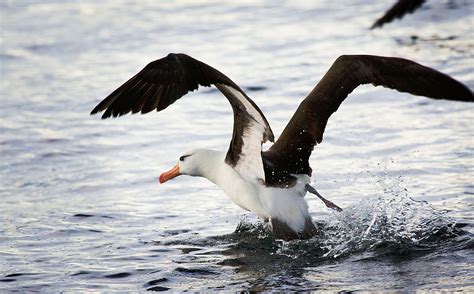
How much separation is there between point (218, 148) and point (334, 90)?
2.74 meters

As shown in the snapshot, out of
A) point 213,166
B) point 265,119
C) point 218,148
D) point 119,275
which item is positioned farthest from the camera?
point 218,148

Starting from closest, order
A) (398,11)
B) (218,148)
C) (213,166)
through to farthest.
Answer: (213,166) < (218,148) < (398,11)

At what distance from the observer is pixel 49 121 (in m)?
11.6

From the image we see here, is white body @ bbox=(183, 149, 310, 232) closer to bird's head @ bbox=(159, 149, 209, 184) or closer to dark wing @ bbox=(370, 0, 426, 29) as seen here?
bird's head @ bbox=(159, 149, 209, 184)

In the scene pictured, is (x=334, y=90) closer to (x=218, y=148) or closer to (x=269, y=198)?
(x=269, y=198)

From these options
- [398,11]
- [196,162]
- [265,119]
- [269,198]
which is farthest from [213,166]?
[398,11]

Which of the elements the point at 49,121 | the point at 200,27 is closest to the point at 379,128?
the point at 49,121

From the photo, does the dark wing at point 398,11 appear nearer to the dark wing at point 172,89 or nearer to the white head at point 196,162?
the white head at point 196,162

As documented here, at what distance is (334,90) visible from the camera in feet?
25.1

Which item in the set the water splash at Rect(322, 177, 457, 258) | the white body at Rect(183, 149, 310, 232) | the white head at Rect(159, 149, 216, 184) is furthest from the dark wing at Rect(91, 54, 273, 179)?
the water splash at Rect(322, 177, 457, 258)

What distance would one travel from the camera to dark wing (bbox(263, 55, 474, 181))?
730 cm

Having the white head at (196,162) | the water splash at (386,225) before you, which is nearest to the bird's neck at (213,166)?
the white head at (196,162)

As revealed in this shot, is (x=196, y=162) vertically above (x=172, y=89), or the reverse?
(x=172, y=89)

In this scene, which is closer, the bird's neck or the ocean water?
the ocean water
